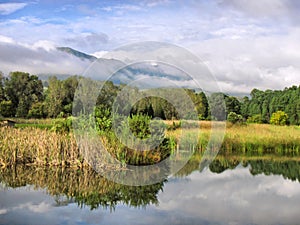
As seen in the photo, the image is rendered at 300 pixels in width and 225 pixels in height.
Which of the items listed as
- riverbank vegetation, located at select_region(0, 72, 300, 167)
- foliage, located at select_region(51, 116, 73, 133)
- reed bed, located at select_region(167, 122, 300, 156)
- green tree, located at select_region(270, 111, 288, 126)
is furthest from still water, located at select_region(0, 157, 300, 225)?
green tree, located at select_region(270, 111, 288, 126)

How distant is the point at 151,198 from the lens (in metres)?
7.96

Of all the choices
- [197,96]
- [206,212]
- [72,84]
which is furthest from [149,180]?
[72,84]

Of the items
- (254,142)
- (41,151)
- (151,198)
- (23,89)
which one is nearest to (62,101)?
(23,89)

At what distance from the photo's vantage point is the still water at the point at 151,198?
6574 millimetres

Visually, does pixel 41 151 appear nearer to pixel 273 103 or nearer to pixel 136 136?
pixel 136 136

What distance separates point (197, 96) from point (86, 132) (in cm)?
358

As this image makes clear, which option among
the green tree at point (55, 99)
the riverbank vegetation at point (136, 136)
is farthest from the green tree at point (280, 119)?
the green tree at point (55, 99)

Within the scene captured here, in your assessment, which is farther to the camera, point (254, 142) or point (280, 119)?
point (280, 119)

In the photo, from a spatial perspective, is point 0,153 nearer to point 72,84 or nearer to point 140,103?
point 140,103

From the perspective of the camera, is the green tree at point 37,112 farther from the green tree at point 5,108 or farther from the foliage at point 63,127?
the foliage at point 63,127

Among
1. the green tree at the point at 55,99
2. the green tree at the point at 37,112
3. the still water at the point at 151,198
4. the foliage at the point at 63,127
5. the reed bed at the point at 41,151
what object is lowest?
the still water at the point at 151,198

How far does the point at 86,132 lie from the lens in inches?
442

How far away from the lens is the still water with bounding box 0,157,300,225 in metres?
6.57

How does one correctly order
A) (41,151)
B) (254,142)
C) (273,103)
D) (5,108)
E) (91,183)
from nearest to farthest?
1. (91,183)
2. (41,151)
3. (254,142)
4. (5,108)
5. (273,103)
